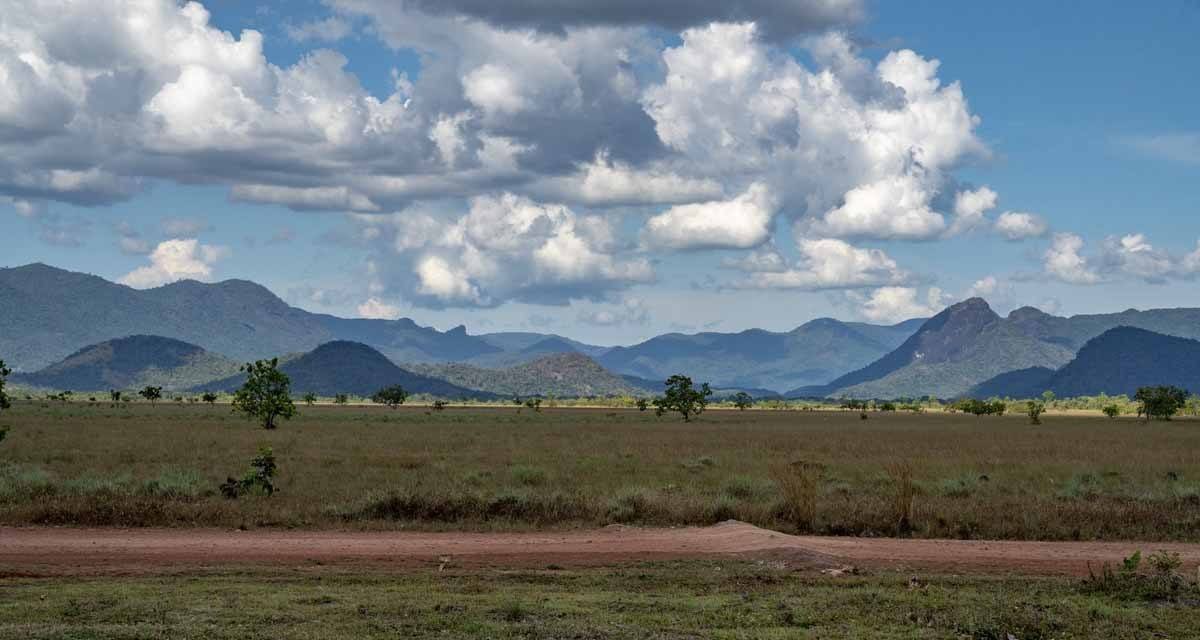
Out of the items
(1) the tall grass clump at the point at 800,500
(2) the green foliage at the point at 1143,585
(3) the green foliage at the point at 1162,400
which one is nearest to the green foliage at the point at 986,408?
(3) the green foliage at the point at 1162,400

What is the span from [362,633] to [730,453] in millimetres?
41765

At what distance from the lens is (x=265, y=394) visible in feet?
252

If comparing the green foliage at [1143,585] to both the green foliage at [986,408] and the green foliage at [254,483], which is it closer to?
the green foliage at [254,483]

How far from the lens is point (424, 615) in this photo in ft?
45.1

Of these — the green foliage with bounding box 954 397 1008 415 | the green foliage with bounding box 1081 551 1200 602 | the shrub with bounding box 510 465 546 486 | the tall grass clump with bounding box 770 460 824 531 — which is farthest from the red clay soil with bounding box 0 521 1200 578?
the green foliage with bounding box 954 397 1008 415

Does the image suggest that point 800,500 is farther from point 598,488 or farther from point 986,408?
point 986,408

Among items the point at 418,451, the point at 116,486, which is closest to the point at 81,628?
the point at 116,486

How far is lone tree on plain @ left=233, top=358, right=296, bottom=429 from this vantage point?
75688 millimetres

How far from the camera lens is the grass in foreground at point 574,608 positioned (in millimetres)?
12969

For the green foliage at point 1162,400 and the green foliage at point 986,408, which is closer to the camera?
the green foliage at point 1162,400

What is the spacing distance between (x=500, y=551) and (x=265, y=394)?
6025cm

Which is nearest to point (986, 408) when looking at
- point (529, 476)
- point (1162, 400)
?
point (1162, 400)

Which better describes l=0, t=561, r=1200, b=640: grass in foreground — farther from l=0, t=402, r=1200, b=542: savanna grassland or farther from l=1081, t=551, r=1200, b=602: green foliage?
l=0, t=402, r=1200, b=542: savanna grassland

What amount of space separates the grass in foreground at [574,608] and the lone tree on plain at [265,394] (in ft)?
200
